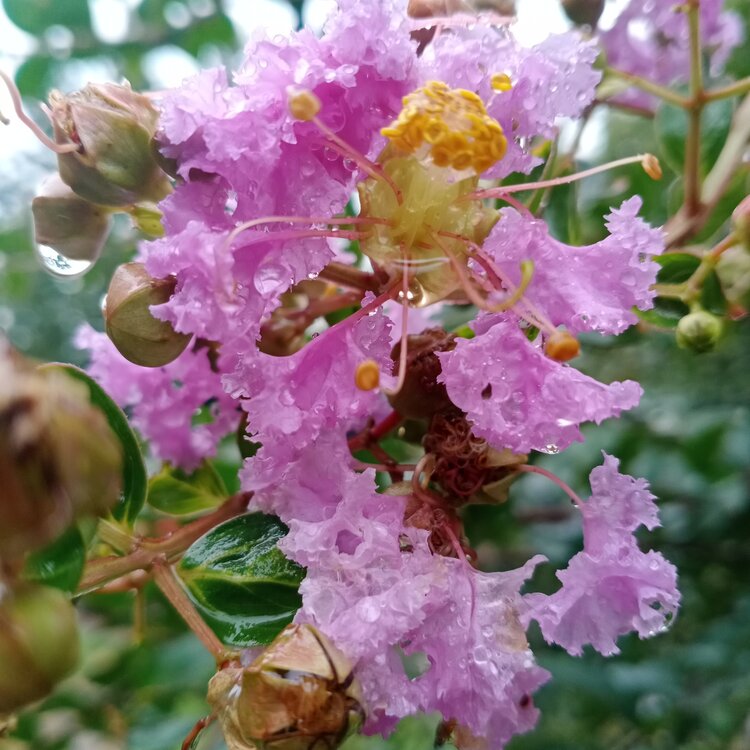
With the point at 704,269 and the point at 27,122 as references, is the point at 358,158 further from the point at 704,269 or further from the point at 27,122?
the point at 704,269

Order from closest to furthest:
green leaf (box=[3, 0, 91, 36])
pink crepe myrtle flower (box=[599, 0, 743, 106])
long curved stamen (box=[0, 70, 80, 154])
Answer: long curved stamen (box=[0, 70, 80, 154])
pink crepe myrtle flower (box=[599, 0, 743, 106])
green leaf (box=[3, 0, 91, 36])

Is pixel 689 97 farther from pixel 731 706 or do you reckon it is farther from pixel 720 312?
pixel 731 706

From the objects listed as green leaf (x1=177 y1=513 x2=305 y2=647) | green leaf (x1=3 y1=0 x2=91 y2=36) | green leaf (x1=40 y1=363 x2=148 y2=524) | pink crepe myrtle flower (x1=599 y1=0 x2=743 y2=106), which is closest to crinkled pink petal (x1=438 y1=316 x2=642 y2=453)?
green leaf (x1=177 y1=513 x2=305 y2=647)

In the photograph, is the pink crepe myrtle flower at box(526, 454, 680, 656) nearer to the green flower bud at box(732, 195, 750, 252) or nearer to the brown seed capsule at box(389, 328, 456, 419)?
the brown seed capsule at box(389, 328, 456, 419)

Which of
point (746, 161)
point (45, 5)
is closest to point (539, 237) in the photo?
point (746, 161)

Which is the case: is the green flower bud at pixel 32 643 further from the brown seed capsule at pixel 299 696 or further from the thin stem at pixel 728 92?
the thin stem at pixel 728 92

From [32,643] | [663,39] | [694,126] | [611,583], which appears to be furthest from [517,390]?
[663,39]
